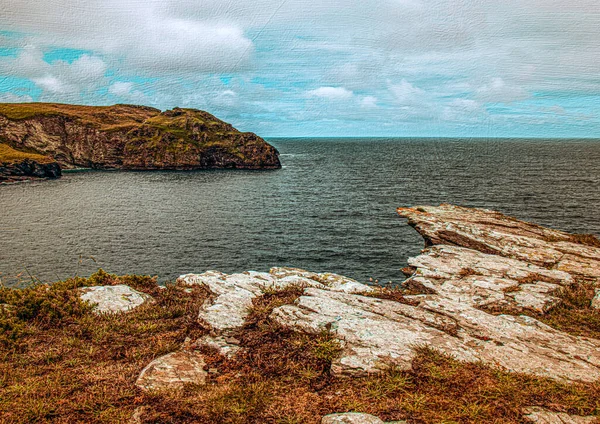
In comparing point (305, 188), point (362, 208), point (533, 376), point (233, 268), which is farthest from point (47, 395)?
point (305, 188)

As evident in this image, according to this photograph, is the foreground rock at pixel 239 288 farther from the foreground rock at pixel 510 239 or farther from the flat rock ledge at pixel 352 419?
the foreground rock at pixel 510 239

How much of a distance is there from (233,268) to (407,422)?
119ft

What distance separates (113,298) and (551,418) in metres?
14.3

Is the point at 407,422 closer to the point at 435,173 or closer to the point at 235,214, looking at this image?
the point at 235,214

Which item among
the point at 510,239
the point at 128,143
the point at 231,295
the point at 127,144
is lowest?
the point at 510,239

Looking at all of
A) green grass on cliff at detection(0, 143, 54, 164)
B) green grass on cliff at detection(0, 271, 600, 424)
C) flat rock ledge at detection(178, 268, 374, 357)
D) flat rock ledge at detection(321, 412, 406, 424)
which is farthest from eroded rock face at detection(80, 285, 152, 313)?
green grass on cliff at detection(0, 143, 54, 164)

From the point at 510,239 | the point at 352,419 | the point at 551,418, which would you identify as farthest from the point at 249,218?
the point at 551,418

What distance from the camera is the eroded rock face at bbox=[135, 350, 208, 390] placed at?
8477mm

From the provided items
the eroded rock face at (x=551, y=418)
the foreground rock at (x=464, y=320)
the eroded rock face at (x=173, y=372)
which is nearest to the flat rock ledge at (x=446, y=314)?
the foreground rock at (x=464, y=320)

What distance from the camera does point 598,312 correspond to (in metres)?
14.5

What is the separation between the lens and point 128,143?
16000 cm

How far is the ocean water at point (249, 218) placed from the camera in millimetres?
43719

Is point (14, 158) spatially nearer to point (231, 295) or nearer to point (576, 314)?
point (231, 295)

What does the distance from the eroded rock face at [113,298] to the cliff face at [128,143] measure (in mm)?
138524
